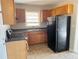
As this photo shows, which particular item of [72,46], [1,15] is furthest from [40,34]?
[1,15]

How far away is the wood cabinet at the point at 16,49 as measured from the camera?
2.41 m

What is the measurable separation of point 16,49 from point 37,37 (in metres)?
2.70

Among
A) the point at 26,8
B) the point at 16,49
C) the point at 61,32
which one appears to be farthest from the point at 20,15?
the point at 16,49

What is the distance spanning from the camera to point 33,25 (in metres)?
5.69

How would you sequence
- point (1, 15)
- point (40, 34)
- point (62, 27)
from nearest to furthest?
point (1, 15), point (62, 27), point (40, 34)

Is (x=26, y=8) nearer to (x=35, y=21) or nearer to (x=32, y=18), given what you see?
(x=32, y=18)

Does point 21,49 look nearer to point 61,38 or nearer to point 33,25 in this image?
point 61,38

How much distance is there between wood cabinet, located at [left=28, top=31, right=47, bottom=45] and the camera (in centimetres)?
496

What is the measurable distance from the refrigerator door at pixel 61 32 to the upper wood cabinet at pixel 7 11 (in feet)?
6.23

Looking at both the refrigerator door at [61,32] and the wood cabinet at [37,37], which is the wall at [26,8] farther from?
the refrigerator door at [61,32]

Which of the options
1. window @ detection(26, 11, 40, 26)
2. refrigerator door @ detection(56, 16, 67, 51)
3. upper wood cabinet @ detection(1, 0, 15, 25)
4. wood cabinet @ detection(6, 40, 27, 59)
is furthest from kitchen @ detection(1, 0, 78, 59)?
upper wood cabinet @ detection(1, 0, 15, 25)

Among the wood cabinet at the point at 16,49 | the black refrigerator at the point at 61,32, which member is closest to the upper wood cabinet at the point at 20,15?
the black refrigerator at the point at 61,32

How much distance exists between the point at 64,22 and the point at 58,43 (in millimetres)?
904

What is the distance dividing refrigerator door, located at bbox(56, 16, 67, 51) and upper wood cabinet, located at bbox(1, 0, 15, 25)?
1.90 metres
